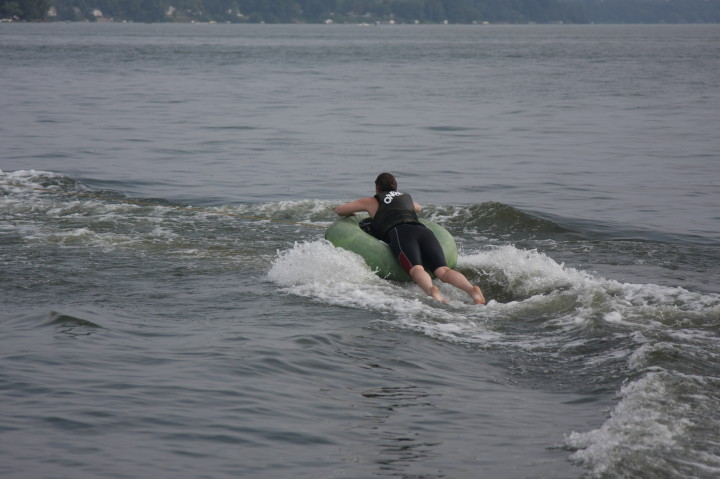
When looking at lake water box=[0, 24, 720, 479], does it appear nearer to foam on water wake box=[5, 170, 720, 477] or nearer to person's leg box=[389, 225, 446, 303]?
foam on water wake box=[5, 170, 720, 477]

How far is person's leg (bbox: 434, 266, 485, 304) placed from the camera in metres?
9.66

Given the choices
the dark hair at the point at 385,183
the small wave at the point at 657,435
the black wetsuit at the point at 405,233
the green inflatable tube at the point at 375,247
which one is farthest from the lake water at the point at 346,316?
the dark hair at the point at 385,183

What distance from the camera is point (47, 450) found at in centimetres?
576

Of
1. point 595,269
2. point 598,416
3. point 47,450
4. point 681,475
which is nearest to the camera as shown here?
point 681,475

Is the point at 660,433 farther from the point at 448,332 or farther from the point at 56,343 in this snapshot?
the point at 56,343

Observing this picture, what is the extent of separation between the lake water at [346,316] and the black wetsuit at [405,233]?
0.42 metres

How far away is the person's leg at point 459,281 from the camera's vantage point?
9.66 metres

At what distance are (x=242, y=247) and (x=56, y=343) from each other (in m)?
5.05

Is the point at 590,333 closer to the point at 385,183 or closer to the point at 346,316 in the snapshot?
the point at 346,316

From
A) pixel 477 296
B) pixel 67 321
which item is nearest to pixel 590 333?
pixel 477 296

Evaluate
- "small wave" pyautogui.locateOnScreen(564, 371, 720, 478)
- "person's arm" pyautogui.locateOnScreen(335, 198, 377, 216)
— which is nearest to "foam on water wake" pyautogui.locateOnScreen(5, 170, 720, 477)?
"small wave" pyautogui.locateOnScreen(564, 371, 720, 478)

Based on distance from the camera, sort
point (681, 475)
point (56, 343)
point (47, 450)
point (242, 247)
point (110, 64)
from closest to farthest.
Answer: point (681, 475), point (47, 450), point (56, 343), point (242, 247), point (110, 64)

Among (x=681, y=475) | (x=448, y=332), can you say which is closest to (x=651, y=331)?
(x=448, y=332)

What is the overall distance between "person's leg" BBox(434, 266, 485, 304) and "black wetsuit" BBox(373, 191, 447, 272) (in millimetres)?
145
